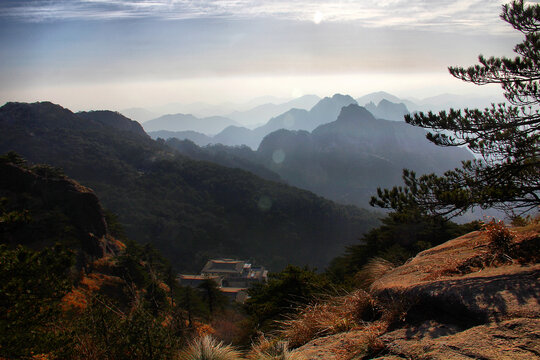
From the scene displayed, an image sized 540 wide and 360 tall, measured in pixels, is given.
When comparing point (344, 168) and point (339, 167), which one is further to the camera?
point (339, 167)

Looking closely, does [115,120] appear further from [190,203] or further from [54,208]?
[54,208]

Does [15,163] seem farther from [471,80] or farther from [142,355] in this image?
[471,80]

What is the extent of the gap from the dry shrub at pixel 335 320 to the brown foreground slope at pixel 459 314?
0.56 feet

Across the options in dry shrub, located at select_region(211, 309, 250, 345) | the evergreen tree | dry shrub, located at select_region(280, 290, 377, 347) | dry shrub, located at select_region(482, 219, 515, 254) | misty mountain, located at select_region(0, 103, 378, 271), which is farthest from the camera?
misty mountain, located at select_region(0, 103, 378, 271)

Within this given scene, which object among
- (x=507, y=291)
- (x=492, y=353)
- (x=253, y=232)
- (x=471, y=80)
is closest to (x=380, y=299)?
(x=507, y=291)

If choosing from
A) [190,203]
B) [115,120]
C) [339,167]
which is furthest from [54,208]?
[339,167]

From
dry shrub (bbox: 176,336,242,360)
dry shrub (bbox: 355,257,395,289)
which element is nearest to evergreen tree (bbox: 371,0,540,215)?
dry shrub (bbox: 355,257,395,289)

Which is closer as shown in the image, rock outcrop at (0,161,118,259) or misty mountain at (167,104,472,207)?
rock outcrop at (0,161,118,259)

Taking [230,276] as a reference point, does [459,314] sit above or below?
above

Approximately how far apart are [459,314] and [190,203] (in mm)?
78909

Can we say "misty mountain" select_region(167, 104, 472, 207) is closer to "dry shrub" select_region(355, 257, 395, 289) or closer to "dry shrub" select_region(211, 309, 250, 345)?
"dry shrub" select_region(211, 309, 250, 345)

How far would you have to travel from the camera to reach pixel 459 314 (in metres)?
3.44

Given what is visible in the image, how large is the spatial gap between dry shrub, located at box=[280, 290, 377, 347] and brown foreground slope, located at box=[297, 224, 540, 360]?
0.17 m

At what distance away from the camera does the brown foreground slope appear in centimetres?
281
